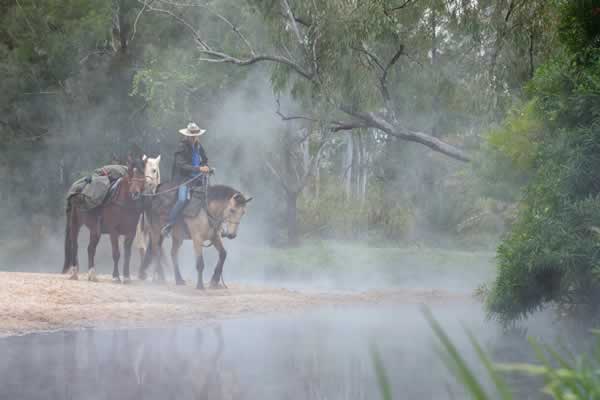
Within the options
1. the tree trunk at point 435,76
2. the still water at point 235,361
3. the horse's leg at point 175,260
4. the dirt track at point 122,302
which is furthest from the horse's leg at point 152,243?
the tree trunk at point 435,76

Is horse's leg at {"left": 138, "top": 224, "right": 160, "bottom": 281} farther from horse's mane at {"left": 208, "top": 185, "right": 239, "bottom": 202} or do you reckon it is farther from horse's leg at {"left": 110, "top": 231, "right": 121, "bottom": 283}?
horse's mane at {"left": 208, "top": 185, "right": 239, "bottom": 202}

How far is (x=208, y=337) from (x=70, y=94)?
2111 cm

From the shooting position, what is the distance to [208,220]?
1952 cm

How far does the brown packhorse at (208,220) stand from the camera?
1909 cm

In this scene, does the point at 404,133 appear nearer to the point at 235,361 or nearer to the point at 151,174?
the point at 151,174

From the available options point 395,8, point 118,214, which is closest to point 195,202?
point 118,214

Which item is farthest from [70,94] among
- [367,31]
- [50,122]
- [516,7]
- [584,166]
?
[584,166]

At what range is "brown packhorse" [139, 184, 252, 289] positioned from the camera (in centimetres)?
1909

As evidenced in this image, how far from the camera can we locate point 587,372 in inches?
75.2

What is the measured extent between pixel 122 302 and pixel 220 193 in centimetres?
362

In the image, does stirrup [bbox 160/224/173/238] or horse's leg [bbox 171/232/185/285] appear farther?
horse's leg [bbox 171/232/185/285]

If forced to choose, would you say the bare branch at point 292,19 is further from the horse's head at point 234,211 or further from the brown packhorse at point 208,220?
the horse's head at point 234,211

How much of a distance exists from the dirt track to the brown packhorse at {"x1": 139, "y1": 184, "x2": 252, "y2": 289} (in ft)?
2.50

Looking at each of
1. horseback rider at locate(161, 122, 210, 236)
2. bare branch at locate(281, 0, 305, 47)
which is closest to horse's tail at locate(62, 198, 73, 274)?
horseback rider at locate(161, 122, 210, 236)
